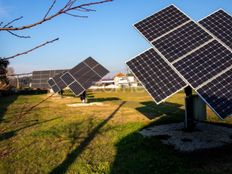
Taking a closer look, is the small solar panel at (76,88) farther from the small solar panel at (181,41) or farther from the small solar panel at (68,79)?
the small solar panel at (181,41)

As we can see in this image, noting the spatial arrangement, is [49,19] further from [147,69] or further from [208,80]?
[147,69]

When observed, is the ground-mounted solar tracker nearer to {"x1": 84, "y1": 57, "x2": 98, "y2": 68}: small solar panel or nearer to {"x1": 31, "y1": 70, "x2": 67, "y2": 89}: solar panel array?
{"x1": 84, "y1": 57, "x2": 98, "y2": 68}: small solar panel

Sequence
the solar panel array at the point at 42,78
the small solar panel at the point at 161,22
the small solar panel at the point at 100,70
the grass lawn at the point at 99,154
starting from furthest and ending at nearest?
A: the solar panel array at the point at 42,78, the small solar panel at the point at 100,70, the small solar panel at the point at 161,22, the grass lawn at the point at 99,154

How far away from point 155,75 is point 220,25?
4321 mm

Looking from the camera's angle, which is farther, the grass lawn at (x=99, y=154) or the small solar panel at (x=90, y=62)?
the small solar panel at (x=90, y=62)

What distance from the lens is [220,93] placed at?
1012cm

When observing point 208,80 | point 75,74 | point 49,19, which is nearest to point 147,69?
point 208,80

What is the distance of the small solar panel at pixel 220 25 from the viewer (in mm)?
12627

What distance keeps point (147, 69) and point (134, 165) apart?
4.87m

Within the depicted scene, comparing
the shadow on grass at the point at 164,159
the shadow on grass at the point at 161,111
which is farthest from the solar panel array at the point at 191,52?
the shadow on grass at the point at 161,111

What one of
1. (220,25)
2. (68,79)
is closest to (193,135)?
(220,25)

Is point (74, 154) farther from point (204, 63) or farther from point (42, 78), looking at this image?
point (42, 78)

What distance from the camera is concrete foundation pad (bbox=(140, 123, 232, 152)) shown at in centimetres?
1095

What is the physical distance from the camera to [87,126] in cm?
1581
